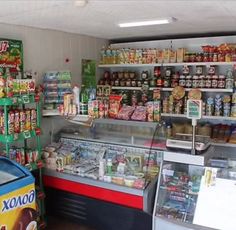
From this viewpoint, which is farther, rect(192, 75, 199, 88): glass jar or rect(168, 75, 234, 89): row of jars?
rect(192, 75, 199, 88): glass jar

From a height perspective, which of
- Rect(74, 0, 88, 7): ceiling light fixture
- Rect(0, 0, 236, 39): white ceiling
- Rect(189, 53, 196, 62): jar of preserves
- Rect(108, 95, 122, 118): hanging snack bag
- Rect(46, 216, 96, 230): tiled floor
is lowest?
Rect(46, 216, 96, 230): tiled floor

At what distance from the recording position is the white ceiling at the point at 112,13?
9.52ft

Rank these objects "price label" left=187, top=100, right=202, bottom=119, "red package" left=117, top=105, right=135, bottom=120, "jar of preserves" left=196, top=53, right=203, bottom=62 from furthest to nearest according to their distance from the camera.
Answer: "jar of preserves" left=196, top=53, right=203, bottom=62 → "red package" left=117, top=105, right=135, bottom=120 → "price label" left=187, top=100, right=202, bottom=119

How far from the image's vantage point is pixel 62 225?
13.5ft

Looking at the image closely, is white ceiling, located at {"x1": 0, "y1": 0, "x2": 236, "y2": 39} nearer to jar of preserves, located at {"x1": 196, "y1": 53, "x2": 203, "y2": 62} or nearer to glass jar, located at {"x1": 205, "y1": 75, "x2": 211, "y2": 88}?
jar of preserves, located at {"x1": 196, "y1": 53, "x2": 203, "y2": 62}

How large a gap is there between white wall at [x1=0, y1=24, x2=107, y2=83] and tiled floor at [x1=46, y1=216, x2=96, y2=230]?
1.95 m

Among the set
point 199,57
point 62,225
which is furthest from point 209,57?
point 62,225

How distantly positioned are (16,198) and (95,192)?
95 cm

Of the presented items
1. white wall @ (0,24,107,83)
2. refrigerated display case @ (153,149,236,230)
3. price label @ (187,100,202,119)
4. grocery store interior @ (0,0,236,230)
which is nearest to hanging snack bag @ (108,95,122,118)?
grocery store interior @ (0,0,236,230)

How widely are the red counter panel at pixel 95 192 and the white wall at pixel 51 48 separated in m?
1.47

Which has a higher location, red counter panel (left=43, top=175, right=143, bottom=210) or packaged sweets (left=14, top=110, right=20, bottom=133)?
packaged sweets (left=14, top=110, right=20, bottom=133)

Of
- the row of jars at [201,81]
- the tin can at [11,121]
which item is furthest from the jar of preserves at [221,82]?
the tin can at [11,121]

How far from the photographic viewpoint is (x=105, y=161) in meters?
3.80

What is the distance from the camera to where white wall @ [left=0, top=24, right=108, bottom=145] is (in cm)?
428
